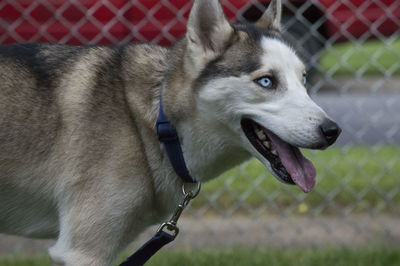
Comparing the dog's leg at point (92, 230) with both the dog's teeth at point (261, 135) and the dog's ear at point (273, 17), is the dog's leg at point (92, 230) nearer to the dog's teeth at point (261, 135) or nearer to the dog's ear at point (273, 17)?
the dog's teeth at point (261, 135)

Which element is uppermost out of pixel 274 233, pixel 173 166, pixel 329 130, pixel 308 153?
pixel 329 130

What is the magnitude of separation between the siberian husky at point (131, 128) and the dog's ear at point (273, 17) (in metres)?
0.19

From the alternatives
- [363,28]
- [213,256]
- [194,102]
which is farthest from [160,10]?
[194,102]

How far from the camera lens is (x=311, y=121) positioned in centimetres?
244

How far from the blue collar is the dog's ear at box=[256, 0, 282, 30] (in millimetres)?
624

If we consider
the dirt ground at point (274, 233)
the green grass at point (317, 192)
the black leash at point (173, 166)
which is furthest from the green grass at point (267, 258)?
the black leash at point (173, 166)

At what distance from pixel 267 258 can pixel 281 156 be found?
56.9 inches

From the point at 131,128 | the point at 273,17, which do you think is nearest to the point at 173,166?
the point at 131,128

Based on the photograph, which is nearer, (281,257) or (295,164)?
(295,164)

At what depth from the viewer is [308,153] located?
5004mm

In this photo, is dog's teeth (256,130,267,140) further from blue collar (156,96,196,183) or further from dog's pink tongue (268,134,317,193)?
blue collar (156,96,196,183)

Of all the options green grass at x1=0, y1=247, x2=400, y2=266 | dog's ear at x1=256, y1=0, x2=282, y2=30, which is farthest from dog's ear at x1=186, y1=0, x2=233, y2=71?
green grass at x1=0, y1=247, x2=400, y2=266

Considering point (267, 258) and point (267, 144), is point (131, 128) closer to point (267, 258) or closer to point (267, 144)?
point (267, 144)

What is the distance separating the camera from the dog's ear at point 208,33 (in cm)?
264
